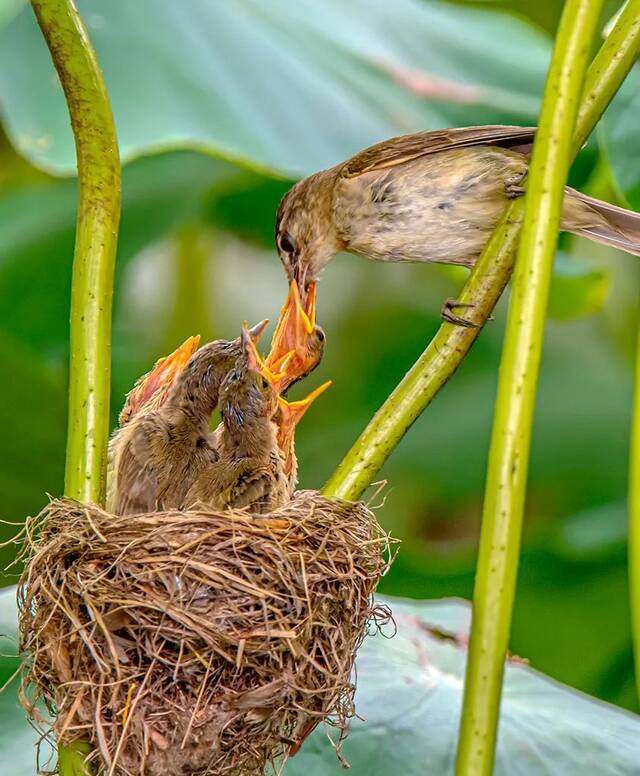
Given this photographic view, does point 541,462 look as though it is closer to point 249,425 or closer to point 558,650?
point 558,650

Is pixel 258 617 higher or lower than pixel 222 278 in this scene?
lower

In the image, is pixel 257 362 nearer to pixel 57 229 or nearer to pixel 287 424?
pixel 287 424

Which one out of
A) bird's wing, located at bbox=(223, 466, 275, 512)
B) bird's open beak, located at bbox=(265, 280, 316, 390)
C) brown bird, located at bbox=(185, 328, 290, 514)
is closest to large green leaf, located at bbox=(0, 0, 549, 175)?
bird's open beak, located at bbox=(265, 280, 316, 390)

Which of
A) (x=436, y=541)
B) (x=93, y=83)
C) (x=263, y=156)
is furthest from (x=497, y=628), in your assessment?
(x=436, y=541)

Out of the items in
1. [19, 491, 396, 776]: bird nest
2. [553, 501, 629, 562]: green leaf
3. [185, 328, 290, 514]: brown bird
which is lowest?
[553, 501, 629, 562]: green leaf

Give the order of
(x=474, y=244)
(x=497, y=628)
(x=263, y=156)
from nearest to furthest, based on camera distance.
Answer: (x=497, y=628) < (x=263, y=156) < (x=474, y=244)

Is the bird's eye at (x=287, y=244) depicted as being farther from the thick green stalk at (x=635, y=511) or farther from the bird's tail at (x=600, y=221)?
the thick green stalk at (x=635, y=511)

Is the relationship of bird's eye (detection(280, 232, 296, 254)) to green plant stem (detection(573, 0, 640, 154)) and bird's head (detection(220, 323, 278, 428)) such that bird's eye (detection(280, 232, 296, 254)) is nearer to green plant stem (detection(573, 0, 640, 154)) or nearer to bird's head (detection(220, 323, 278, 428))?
bird's head (detection(220, 323, 278, 428))

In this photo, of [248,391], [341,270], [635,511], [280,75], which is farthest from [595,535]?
[635,511]
